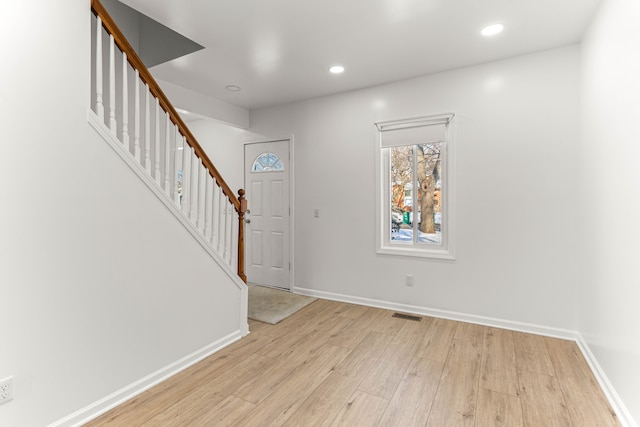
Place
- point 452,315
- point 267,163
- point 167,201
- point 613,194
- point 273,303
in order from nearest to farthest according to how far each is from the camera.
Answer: point 613,194 → point 167,201 → point 452,315 → point 273,303 → point 267,163

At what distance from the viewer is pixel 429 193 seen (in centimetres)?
358

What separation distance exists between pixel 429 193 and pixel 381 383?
82.3 inches

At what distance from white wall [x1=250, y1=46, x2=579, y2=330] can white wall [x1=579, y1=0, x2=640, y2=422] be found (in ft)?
0.77

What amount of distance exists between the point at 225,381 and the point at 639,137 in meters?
2.84

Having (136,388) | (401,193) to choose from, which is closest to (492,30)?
(401,193)

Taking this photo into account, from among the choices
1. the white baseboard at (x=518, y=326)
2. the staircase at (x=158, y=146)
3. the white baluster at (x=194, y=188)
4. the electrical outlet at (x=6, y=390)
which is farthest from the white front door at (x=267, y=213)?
the electrical outlet at (x=6, y=390)

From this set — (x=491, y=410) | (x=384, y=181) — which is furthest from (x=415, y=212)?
(x=491, y=410)

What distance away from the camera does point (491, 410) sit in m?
1.94

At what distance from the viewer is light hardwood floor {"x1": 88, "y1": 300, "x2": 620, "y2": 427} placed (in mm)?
1875

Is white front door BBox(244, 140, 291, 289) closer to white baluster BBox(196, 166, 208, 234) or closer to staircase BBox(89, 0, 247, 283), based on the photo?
staircase BBox(89, 0, 247, 283)

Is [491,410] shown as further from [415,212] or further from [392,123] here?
[392,123]

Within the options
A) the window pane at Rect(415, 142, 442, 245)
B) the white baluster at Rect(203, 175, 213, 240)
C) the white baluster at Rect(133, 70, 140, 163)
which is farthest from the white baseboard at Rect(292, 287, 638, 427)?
the white baluster at Rect(133, 70, 140, 163)

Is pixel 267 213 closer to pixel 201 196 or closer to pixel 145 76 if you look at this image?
pixel 201 196

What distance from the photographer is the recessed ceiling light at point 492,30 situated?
8.17 feet
